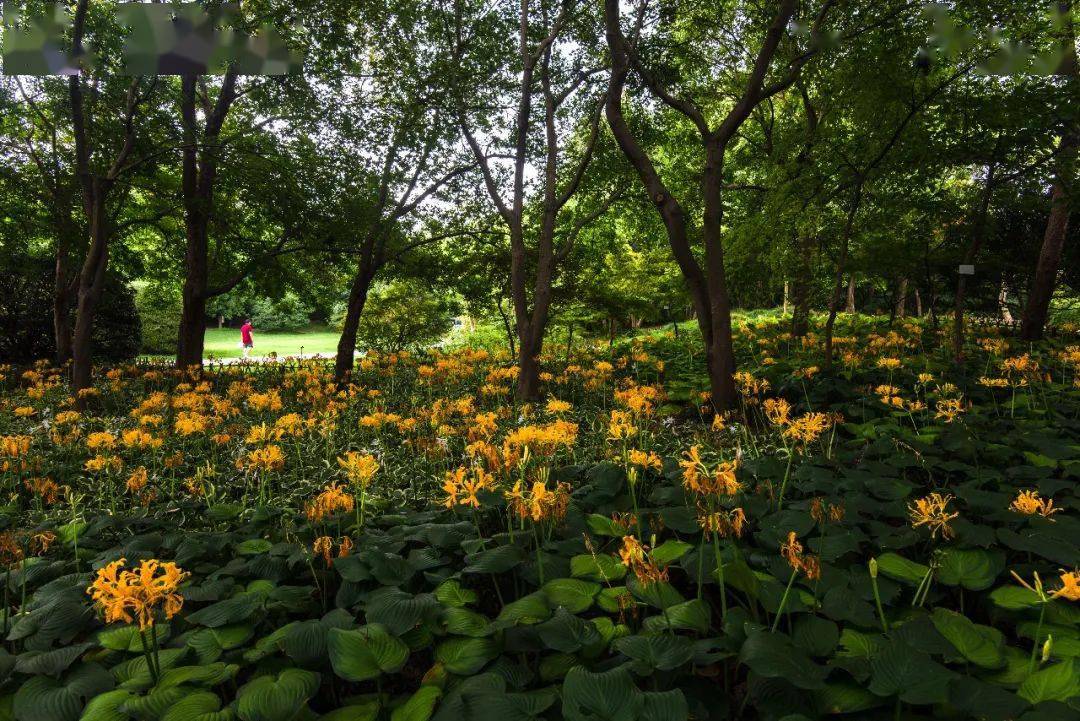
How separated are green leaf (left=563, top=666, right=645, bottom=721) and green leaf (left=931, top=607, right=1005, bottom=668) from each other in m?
1.01

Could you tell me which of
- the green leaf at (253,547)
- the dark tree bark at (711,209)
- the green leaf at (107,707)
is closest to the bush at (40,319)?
the dark tree bark at (711,209)

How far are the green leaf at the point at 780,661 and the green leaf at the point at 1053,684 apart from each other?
51cm

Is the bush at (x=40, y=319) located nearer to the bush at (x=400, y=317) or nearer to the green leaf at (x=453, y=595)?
the bush at (x=400, y=317)

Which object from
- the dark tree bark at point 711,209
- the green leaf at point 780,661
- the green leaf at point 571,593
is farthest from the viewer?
the dark tree bark at point 711,209

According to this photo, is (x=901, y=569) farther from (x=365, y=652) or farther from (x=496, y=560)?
(x=365, y=652)

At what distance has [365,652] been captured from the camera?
1529 millimetres

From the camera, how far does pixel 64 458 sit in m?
5.13

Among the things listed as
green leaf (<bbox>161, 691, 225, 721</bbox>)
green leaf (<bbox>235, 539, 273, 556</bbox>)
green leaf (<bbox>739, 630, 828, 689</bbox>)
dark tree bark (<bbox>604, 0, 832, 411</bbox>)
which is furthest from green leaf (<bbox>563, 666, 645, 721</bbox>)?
dark tree bark (<bbox>604, 0, 832, 411</bbox>)

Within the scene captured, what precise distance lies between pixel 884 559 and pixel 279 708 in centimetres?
204

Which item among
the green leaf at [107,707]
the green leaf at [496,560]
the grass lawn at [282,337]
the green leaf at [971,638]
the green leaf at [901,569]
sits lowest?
the green leaf at [107,707]

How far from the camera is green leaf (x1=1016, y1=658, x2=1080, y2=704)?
1.35 metres

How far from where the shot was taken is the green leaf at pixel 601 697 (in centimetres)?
126

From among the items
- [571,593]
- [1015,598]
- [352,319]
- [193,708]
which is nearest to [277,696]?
[193,708]

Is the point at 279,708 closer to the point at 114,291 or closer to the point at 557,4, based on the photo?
the point at 557,4
